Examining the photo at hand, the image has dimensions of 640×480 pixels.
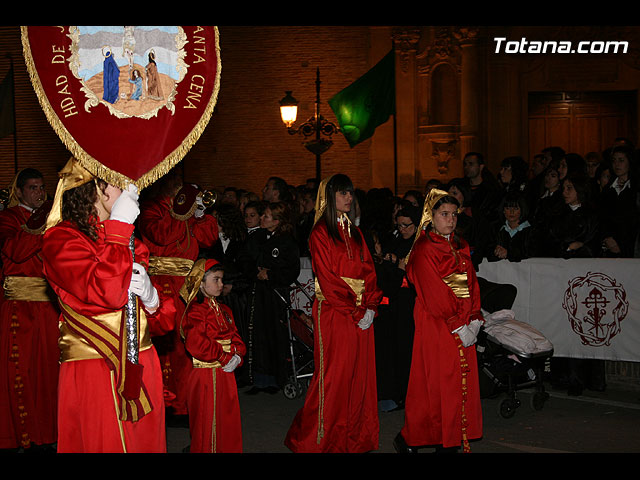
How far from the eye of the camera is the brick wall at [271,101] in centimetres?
2047

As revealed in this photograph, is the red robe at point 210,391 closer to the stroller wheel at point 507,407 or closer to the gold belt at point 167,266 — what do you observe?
the gold belt at point 167,266

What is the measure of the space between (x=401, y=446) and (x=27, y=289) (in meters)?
3.54

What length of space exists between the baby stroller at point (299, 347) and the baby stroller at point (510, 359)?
188 cm

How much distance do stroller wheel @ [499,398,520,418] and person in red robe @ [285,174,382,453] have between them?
6.11 feet

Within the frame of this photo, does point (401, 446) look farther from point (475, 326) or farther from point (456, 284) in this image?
point (456, 284)

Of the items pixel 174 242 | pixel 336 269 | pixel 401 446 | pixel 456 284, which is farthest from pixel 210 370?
pixel 174 242

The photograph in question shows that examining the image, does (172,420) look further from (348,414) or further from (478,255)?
(478,255)

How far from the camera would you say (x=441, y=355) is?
6109mm

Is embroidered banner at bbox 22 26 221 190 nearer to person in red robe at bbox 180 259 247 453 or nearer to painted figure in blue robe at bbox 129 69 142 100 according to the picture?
painted figure in blue robe at bbox 129 69 142 100

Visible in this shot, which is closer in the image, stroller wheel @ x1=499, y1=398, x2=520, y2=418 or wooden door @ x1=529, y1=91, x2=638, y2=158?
stroller wheel @ x1=499, y1=398, x2=520, y2=418

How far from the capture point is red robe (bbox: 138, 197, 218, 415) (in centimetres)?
754

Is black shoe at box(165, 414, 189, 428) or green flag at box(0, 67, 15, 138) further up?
green flag at box(0, 67, 15, 138)

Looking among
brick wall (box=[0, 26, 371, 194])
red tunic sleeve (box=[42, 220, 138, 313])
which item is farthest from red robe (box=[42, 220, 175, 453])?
brick wall (box=[0, 26, 371, 194])
